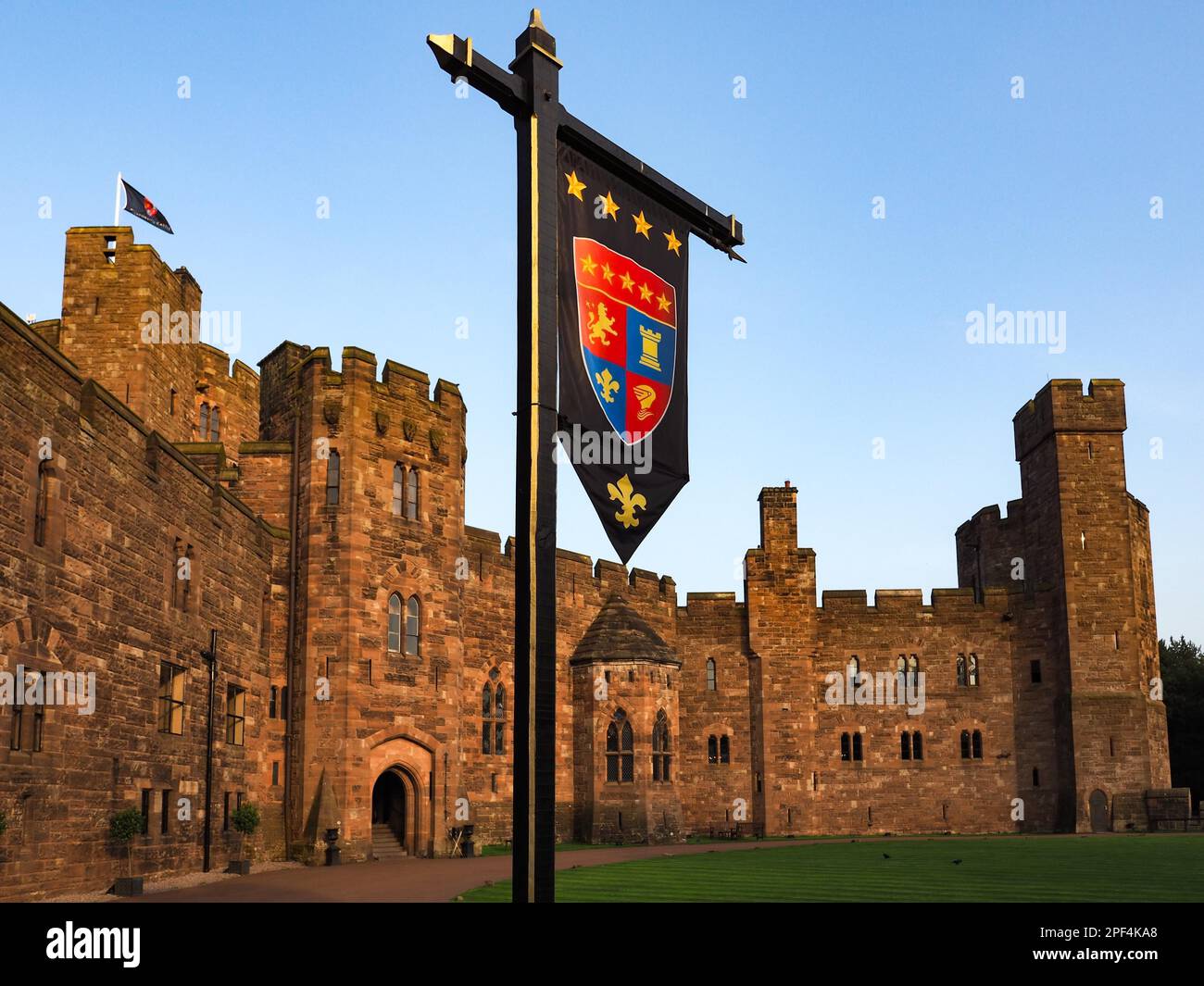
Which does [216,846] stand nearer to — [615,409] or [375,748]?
[375,748]

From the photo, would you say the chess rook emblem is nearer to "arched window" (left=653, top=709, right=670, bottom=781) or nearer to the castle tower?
"arched window" (left=653, top=709, right=670, bottom=781)

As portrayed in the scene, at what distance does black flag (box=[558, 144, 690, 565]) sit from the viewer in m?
6.79

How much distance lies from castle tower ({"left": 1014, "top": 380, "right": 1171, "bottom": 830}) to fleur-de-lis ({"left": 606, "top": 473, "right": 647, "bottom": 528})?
126 ft

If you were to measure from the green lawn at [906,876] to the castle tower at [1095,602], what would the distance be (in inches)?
451

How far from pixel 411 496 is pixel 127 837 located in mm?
13222

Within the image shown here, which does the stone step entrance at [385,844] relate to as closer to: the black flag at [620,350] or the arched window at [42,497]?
the arched window at [42,497]

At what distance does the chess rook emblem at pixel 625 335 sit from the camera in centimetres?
694

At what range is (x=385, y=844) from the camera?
2936 cm

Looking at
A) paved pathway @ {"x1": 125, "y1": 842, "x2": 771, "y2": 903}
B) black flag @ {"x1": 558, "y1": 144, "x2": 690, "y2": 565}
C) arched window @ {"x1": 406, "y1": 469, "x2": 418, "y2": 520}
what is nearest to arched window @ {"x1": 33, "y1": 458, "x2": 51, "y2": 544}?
paved pathway @ {"x1": 125, "y1": 842, "x2": 771, "y2": 903}

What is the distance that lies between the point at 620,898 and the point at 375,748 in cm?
1395

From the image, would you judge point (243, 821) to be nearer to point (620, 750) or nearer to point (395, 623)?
point (395, 623)

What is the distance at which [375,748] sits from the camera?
28.5 meters

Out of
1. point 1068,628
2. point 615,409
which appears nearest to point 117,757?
point 615,409
